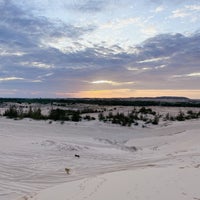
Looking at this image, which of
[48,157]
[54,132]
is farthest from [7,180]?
[54,132]

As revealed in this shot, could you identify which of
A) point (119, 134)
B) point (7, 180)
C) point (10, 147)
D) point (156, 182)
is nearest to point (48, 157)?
point (10, 147)

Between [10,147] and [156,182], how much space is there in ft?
22.1

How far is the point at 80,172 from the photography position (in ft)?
29.5

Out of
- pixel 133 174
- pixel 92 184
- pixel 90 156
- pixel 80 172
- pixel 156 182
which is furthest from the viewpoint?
pixel 90 156

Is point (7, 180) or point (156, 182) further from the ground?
point (156, 182)

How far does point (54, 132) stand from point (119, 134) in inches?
144

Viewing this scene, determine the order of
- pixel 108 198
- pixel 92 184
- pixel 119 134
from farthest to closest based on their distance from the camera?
pixel 119 134 → pixel 92 184 → pixel 108 198

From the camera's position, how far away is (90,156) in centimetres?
1120

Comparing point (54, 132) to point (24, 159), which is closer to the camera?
point (24, 159)

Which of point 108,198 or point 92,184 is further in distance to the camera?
point 92,184

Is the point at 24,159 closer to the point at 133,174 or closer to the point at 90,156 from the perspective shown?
the point at 90,156

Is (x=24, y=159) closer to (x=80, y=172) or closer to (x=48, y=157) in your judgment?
(x=48, y=157)

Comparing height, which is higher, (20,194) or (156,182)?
(156,182)

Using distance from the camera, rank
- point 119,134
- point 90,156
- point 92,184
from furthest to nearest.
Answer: point 119,134
point 90,156
point 92,184
